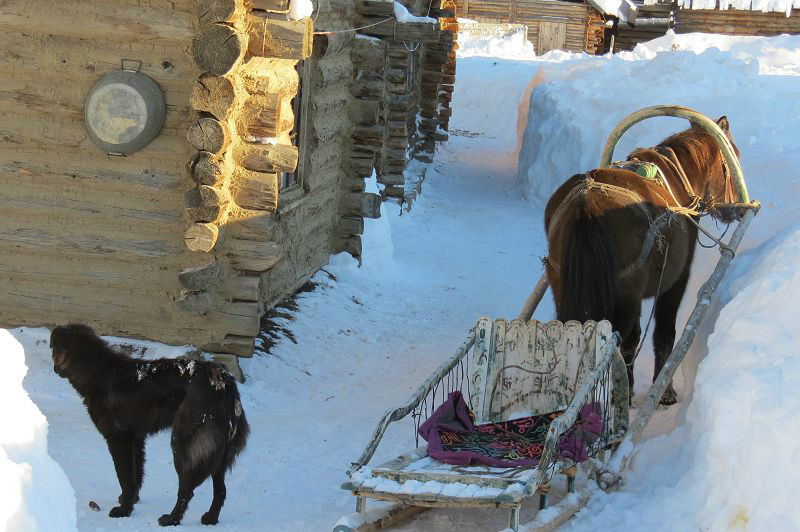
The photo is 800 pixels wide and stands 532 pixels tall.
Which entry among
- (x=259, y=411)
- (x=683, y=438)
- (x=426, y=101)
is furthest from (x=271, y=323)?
(x=426, y=101)

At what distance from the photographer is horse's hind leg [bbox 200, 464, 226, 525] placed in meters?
5.54

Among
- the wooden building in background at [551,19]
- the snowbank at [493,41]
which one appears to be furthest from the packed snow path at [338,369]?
the wooden building in background at [551,19]

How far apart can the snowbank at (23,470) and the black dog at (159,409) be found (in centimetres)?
181

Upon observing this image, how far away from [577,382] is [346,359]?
11.5 ft

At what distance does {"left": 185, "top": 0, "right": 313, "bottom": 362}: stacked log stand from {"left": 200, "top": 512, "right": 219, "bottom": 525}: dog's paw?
284 cm

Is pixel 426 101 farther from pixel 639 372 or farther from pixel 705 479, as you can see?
pixel 705 479

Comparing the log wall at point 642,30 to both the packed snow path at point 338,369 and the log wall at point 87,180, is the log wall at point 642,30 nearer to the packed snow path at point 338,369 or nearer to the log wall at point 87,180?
the packed snow path at point 338,369

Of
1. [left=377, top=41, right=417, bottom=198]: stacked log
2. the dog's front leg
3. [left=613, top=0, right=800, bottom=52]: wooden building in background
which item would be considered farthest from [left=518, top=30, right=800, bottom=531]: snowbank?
[left=613, top=0, right=800, bottom=52]: wooden building in background

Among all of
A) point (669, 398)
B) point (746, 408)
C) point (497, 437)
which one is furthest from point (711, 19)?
point (746, 408)

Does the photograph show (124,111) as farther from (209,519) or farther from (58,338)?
(209,519)

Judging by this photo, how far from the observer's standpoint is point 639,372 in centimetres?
859

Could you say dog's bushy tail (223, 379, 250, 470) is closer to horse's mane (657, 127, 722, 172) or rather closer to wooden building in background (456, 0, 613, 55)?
horse's mane (657, 127, 722, 172)

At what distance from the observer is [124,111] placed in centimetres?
788

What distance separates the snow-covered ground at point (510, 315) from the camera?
4945 mm
